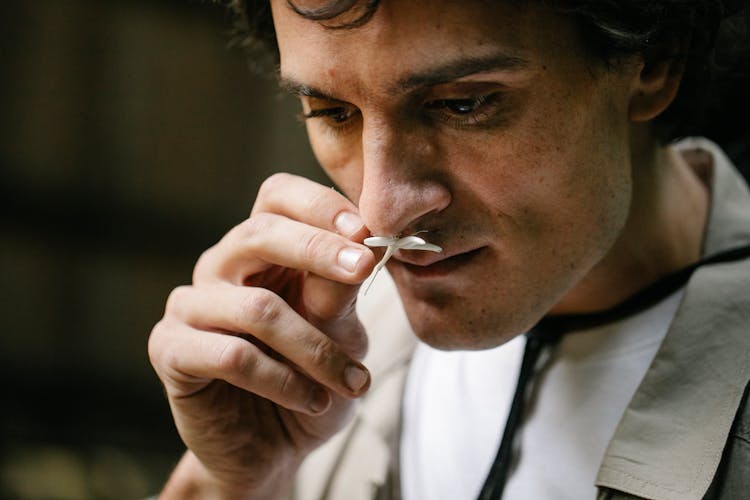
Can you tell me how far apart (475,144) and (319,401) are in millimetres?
562

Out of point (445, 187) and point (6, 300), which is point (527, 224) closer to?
point (445, 187)

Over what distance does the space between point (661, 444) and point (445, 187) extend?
0.56 m

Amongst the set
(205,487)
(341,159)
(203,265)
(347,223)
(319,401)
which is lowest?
(205,487)

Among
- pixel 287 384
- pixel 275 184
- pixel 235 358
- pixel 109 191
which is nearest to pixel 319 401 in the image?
pixel 287 384

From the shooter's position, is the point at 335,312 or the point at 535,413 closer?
the point at 335,312

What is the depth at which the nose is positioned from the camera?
4.46 feet

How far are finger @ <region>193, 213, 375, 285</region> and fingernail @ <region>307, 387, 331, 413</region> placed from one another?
25cm

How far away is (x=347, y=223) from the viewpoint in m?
1.45

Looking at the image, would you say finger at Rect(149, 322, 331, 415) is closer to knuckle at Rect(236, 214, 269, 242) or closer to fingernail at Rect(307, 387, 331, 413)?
fingernail at Rect(307, 387, 331, 413)

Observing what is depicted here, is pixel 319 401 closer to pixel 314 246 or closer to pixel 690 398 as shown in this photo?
pixel 314 246

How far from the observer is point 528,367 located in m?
1.76

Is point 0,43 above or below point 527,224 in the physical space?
above

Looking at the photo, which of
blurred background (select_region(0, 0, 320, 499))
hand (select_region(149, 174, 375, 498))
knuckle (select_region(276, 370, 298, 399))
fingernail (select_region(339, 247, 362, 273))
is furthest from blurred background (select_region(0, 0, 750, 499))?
fingernail (select_region(339, 247, 362, 273))

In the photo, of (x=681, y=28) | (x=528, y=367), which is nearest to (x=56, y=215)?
(x=528, y=367)
